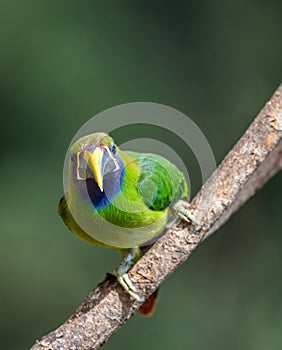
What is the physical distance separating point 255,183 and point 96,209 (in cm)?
92

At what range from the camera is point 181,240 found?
248 cm

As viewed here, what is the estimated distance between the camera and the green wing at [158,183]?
98.7 inches

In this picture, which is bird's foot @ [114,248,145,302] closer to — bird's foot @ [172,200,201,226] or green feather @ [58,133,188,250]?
green feather @ [58,133,188,250]

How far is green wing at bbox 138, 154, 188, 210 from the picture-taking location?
2.51m

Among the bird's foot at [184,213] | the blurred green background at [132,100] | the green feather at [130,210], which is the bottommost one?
the bird's foot at [184,213]

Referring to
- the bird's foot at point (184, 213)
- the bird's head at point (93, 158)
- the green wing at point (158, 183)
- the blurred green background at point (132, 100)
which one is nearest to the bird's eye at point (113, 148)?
the bird's head at point (93, 158)

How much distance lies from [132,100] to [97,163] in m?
3.18

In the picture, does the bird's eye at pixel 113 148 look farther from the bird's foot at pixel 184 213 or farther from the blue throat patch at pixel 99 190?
the bird's foot at pixel 184 213

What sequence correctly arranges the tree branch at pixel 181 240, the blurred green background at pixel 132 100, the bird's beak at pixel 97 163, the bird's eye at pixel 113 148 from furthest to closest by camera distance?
the blurred green background at pixel 132 100 < the tree branch at pixel 181 240 < the bird's eye at pixel 113 148 < the bird's beak at pixel 97 163

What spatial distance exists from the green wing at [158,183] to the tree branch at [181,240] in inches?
4.7

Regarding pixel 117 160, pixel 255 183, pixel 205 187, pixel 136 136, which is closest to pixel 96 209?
pixel 117 160

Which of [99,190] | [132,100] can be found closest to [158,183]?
[99,190]

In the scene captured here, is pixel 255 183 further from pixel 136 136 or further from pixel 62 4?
pixel 62 4

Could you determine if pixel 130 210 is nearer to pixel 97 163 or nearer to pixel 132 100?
pixel 97 163
